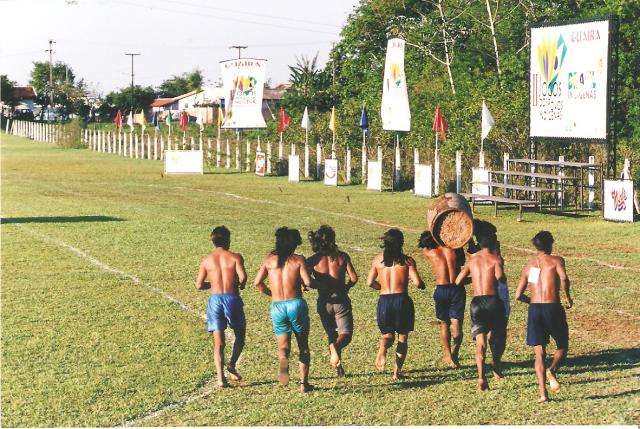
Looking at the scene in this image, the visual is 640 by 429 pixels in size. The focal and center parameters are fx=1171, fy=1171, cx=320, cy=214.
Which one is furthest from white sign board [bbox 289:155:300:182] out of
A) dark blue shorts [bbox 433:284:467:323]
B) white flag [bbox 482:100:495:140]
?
dark blue shorts [bbox 433:284:467:323]

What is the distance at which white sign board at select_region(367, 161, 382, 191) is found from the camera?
135 ft

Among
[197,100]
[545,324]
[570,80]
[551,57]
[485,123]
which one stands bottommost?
[545,324]

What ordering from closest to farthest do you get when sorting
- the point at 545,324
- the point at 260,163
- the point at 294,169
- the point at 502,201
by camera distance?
the point at 545,324
the point at 502,201
the point at 294,169
the point at 260,163

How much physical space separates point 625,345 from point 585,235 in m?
12.8

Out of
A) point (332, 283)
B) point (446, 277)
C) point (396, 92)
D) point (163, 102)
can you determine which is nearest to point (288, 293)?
point (332, 283)

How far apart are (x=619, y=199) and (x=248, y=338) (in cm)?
1700

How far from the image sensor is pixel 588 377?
1176cm

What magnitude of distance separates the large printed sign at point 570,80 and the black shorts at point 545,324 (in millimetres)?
19796

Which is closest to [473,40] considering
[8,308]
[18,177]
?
[18,177]

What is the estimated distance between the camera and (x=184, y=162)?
5256cm

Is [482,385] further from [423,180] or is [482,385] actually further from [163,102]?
[163,102]

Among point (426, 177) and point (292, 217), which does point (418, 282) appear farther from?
point (426, 177)

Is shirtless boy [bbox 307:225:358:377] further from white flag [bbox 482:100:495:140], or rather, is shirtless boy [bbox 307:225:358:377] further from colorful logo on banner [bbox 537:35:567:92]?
white flag [bbox 482:100:495:140]

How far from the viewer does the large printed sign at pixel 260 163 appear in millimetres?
51531
